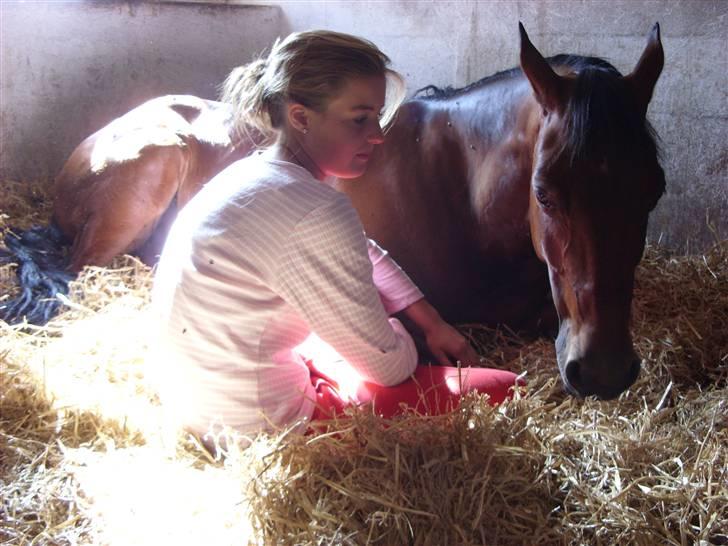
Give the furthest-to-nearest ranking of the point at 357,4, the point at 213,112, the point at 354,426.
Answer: the point at 357,4, the point at 213,112, the point at 354,426

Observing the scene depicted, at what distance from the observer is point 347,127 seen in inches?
72.5

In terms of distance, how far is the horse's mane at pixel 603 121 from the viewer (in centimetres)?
182

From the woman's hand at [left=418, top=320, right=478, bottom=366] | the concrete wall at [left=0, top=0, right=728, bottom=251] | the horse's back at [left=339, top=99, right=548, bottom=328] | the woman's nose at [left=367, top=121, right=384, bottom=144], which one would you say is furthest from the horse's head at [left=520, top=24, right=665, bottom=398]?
the concrete wall at [left=0, top=0, right=728, bottom=251]

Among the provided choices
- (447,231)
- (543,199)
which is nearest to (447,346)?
(543,199)

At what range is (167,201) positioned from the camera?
3.51 metres

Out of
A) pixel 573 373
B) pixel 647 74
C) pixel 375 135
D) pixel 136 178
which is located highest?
pixel 647 74

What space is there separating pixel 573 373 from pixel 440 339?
455 millimetres

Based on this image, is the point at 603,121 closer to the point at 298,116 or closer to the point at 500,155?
the point at 500,155

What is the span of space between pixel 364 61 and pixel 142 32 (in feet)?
11.5

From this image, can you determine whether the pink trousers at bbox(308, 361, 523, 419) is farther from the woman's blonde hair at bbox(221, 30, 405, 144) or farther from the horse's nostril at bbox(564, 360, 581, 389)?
the woman's blonde hair at bbox(221, 30, 405, 144)

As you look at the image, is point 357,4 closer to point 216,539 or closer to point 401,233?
point 401,233

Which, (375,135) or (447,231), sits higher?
(375,135)

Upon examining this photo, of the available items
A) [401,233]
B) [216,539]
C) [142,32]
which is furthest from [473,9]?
[216,539]

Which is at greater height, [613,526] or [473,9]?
[473,9]
